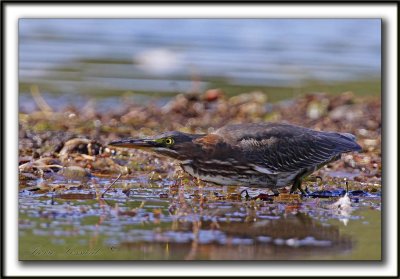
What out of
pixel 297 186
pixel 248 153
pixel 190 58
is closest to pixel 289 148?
pixel 297 186

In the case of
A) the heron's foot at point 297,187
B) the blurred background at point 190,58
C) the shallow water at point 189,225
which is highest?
the blurred background at point 190,58

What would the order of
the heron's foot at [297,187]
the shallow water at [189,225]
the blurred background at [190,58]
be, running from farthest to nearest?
the blurred background at [190,58] → the heron's foot at [297,187] → the shallow water at [189,225]

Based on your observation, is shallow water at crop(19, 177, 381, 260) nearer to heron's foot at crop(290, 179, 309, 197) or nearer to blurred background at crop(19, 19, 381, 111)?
heron's foot at crop(290, 179, 309, 197)

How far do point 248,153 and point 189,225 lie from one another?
1.61 m

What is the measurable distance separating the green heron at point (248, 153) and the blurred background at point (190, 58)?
5.77 m

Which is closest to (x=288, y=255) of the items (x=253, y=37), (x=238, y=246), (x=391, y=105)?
(x=238, y=246)

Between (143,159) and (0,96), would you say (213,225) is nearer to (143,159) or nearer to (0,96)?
(0,96)

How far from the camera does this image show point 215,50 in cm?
2142

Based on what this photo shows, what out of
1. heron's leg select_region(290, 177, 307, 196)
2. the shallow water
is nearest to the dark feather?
heron's leg select_region(290, 177, 307, 196)

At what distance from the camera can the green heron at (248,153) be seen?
1082 centimetres

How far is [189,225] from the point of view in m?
9.61

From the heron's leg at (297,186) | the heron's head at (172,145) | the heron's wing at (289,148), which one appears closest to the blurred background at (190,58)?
the heron's wing at (289,148)

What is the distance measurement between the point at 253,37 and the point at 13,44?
13.5 meters

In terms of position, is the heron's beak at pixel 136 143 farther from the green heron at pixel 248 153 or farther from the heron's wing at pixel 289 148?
the heron's wing at pixel 289 148
